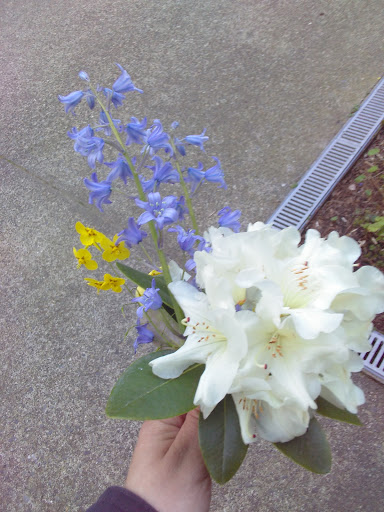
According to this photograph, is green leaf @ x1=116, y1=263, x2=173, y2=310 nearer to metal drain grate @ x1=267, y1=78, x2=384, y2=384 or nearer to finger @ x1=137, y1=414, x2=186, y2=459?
finger @ x1=137, y1=414, x2=186, y2=459

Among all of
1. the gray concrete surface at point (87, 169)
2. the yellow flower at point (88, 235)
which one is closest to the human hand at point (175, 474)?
the yellow flower at point (88, 235)

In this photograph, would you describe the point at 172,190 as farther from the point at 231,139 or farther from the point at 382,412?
the point at 382,412

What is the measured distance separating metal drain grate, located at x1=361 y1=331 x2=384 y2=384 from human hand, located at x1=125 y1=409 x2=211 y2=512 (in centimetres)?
105

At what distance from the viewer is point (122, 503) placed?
117 cm

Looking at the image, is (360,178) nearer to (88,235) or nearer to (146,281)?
A: (146,281)

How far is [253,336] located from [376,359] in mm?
1379

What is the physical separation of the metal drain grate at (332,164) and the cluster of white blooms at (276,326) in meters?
1.57

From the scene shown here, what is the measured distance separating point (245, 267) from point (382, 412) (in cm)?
142

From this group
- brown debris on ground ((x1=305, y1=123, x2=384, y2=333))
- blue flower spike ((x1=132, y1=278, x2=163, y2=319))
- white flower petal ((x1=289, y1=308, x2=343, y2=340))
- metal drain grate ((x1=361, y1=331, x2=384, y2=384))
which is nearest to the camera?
white flower petal ((x1=289, y1=308, x2=343, y2=340))

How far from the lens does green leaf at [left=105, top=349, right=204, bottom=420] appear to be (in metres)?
0.90

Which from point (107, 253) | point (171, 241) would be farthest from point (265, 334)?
point (171, 241)

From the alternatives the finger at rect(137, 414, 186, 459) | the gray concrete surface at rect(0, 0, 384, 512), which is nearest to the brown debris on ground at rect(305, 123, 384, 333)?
the gray concrete surface at rect(0, 0, 384, 512)

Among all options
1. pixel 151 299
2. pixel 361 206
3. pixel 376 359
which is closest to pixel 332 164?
pixel 361 206

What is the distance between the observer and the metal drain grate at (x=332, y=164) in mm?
2525
